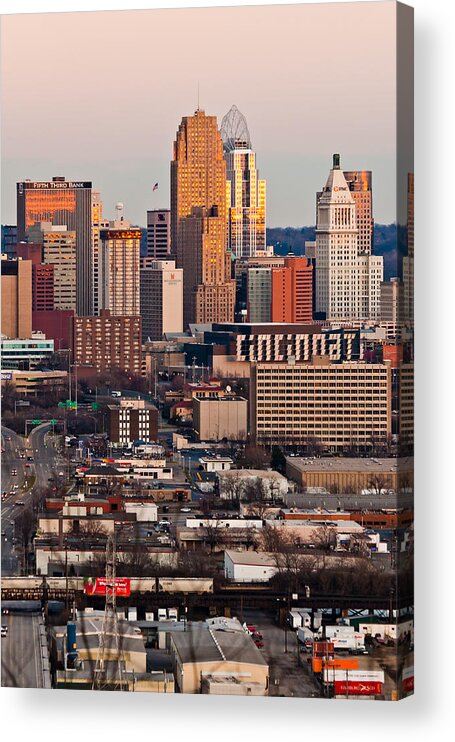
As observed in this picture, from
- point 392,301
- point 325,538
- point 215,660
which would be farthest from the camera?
point 325,538

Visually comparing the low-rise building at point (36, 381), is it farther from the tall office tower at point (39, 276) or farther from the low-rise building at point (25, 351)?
the tall office tower at point (39, 276)

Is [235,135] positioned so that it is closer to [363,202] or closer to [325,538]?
[363,202]

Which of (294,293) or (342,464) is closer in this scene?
(342,464)

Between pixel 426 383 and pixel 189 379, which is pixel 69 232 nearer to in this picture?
pixel 189 379

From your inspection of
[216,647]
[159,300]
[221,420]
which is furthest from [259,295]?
[216,647]

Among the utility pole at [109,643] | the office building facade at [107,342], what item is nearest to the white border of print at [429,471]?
the utility pole at [109,643]

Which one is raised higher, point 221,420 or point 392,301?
point 392,301

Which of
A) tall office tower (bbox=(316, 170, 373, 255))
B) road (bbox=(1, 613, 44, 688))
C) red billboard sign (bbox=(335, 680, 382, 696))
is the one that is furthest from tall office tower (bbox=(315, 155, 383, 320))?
road (bbox=(1, 613, 44, 688))

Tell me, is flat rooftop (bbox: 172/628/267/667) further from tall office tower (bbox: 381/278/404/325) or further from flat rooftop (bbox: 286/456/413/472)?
tall office tower (bbox: 381/278/404/325)
